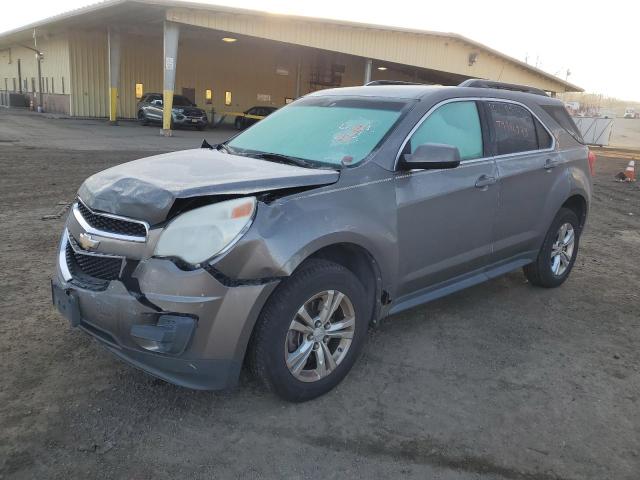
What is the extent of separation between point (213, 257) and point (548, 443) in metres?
2.04

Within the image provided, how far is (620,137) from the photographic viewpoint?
43.9 m

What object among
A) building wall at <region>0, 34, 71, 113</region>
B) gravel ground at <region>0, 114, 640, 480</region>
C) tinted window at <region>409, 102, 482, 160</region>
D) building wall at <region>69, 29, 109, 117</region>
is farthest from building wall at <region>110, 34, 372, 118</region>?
gravel ground at <region>0, 114, 640, 480</region>

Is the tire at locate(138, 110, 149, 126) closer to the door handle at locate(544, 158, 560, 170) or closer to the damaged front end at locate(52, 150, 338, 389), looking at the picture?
the door handle at locate(544, 158, 560, 170)

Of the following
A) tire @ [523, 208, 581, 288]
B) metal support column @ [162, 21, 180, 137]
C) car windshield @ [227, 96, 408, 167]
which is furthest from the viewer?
metal support column @ [162, 21, 180, 137]

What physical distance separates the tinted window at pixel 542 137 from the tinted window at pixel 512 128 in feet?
0.20

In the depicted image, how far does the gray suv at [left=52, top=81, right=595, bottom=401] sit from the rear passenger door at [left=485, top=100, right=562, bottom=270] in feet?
0.06

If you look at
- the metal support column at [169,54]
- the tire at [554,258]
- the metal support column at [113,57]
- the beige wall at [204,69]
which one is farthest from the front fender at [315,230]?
the beige wall at [204,69]

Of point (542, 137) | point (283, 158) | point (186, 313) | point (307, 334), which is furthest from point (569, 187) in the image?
point (186, 313)

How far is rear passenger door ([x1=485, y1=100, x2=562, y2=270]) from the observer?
14.3 feet

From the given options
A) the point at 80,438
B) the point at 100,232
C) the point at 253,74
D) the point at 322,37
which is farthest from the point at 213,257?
the point at 253,74

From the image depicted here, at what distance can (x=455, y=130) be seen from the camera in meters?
4.01

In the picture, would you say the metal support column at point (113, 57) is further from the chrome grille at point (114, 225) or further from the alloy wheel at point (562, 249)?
the chrome grille at point (114, 225)

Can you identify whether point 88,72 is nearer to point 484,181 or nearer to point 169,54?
point 169,54

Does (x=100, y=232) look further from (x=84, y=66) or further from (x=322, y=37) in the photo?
(x=84, y=66)
